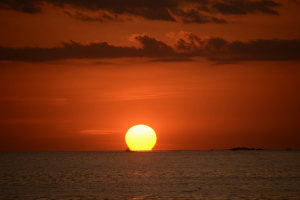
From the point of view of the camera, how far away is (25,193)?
221 feet

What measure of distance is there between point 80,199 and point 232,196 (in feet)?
67.1

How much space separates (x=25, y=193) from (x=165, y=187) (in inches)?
902

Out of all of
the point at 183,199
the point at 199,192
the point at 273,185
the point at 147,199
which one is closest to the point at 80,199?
the point at 147,199

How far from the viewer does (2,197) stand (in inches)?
2434

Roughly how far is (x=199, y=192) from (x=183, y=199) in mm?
9304

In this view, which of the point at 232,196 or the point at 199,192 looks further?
the point at 199,192

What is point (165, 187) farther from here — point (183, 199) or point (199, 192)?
point (183, 199)

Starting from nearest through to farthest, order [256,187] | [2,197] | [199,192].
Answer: [2,197]
[199,192]
[256,187]

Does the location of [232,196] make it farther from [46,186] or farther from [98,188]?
[46,186]

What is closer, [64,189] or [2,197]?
[2,197]

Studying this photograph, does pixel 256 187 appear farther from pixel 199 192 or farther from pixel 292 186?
pixel 199 192

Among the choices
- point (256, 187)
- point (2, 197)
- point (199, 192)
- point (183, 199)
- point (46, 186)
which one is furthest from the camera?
point (46, 186)

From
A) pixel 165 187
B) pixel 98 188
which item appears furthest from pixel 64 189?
pixel 165 187

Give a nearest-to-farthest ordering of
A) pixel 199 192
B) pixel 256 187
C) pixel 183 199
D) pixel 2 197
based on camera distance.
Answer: pixel 183 199, pixel 2 197, pixel 199 192, pixel 256 187
